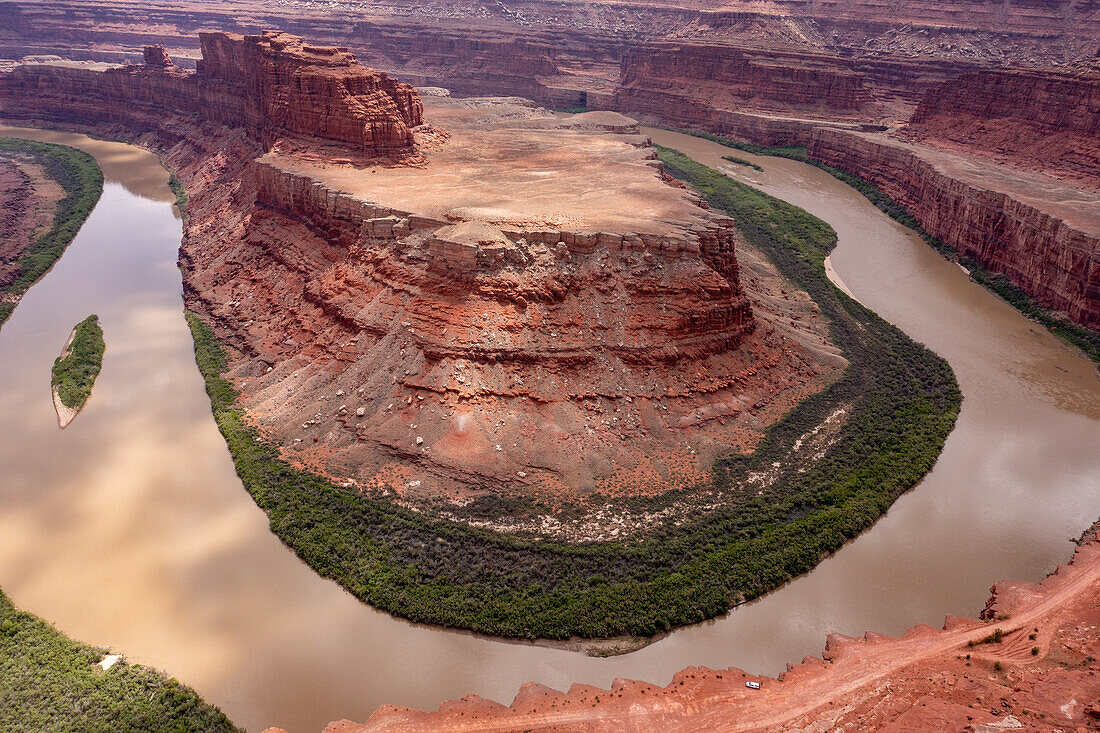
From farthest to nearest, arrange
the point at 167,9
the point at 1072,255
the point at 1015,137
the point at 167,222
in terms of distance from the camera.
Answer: the point at 167,9, the point at 1015,137, the point at 167,222, the point at 1072,255

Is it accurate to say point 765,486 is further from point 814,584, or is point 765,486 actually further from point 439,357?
point 439,357

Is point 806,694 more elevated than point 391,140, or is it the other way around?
point 391,140

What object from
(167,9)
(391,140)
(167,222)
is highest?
(167,9)

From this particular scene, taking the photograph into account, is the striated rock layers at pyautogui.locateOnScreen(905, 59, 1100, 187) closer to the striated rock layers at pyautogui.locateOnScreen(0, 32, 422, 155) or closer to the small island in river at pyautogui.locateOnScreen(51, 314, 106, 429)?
the striated rock layers at pyautogui.locateOnScreen(0, 32, 422, 155)

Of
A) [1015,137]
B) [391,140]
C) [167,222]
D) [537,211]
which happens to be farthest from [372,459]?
[1015,137]

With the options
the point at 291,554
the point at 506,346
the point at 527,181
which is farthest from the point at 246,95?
the point at 291,554

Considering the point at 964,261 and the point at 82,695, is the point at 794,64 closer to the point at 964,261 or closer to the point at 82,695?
the point at 964,261

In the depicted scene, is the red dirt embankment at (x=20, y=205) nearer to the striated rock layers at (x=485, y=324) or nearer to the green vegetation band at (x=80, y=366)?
the green vegetation band at (x=80, y=366)
